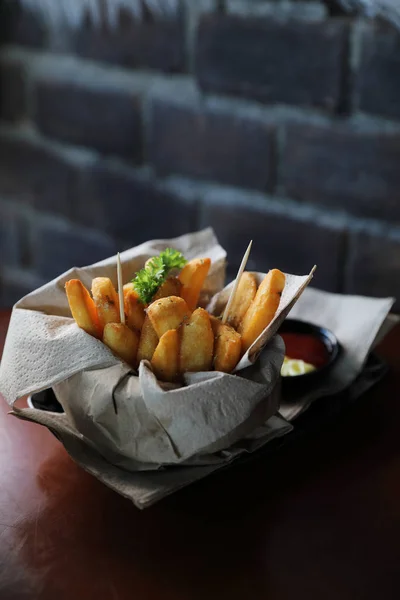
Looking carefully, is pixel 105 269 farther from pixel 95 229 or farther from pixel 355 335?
pixel 95 229

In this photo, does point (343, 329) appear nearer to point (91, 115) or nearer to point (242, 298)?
point (242, 298)

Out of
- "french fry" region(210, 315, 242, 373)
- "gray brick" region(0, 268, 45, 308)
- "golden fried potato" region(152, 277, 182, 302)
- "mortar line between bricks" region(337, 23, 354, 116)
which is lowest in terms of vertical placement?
"gray brick" region(0, 268, 45, 308)

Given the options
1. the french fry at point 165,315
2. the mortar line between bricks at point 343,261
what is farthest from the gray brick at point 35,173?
the french fry at point 165,315

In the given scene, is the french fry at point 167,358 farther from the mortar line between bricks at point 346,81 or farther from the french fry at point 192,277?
the mortar line between bricks at point 346,81

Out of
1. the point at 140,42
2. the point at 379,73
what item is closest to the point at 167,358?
the point at 379,73

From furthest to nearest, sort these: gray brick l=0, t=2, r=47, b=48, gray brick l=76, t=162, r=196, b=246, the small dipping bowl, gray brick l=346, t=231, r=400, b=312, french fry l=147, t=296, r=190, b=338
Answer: gray brick l=0, t=2, r=47, b=48
gray brick l=76, t=162, r=196, b=246
gray brick l=346, t=231, r=400, b=312
the small dipping bowl
french fry l=147, t=296, r=190, b=338

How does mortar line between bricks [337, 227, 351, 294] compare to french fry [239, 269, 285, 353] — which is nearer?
french fry [239, 269, 285, 353]

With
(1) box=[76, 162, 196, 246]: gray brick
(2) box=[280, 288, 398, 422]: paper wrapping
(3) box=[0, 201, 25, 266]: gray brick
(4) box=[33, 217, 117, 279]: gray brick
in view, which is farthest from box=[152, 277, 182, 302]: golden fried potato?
(3) box=[0, 201, 25, 266]: gray brick

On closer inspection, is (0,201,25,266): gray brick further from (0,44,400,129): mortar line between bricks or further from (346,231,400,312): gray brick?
(346,231,400,312): gray brick
